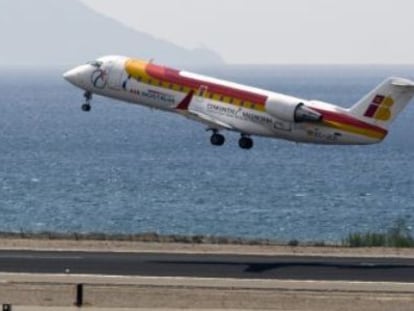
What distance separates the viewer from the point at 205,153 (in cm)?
17762

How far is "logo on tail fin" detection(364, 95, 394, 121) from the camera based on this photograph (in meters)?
63.6

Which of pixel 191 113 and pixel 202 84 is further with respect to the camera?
pixel 191 113

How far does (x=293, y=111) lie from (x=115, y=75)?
9120 mm

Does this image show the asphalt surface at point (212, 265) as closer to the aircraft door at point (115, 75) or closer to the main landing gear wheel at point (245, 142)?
the main landing gear wheel at point (245, 142)

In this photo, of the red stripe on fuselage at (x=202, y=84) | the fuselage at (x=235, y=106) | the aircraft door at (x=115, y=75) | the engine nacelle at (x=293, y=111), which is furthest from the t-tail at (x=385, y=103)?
the aircraft door at (x=115, y=75)

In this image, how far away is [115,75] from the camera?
221 ft

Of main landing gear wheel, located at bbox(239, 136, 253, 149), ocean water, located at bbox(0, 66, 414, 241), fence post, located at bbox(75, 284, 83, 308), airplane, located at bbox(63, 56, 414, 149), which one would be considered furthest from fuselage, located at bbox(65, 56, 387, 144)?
fence post, located at bbox(75, 284, 83, 308)

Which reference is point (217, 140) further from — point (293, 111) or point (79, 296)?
point (79, 296)

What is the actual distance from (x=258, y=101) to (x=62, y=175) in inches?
3037

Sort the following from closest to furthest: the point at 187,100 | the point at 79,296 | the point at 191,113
A: the point at 79,296
the point at 187,100
the point at 191,113

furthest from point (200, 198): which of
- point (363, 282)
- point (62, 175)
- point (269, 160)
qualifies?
point (363, 282)

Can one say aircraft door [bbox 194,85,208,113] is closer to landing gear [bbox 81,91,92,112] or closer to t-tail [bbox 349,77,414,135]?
landing gear [bbox 81,91,92,112]

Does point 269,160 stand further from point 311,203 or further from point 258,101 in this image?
point 258,101

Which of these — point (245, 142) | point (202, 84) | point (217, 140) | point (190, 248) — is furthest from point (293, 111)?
point (190, 248)
